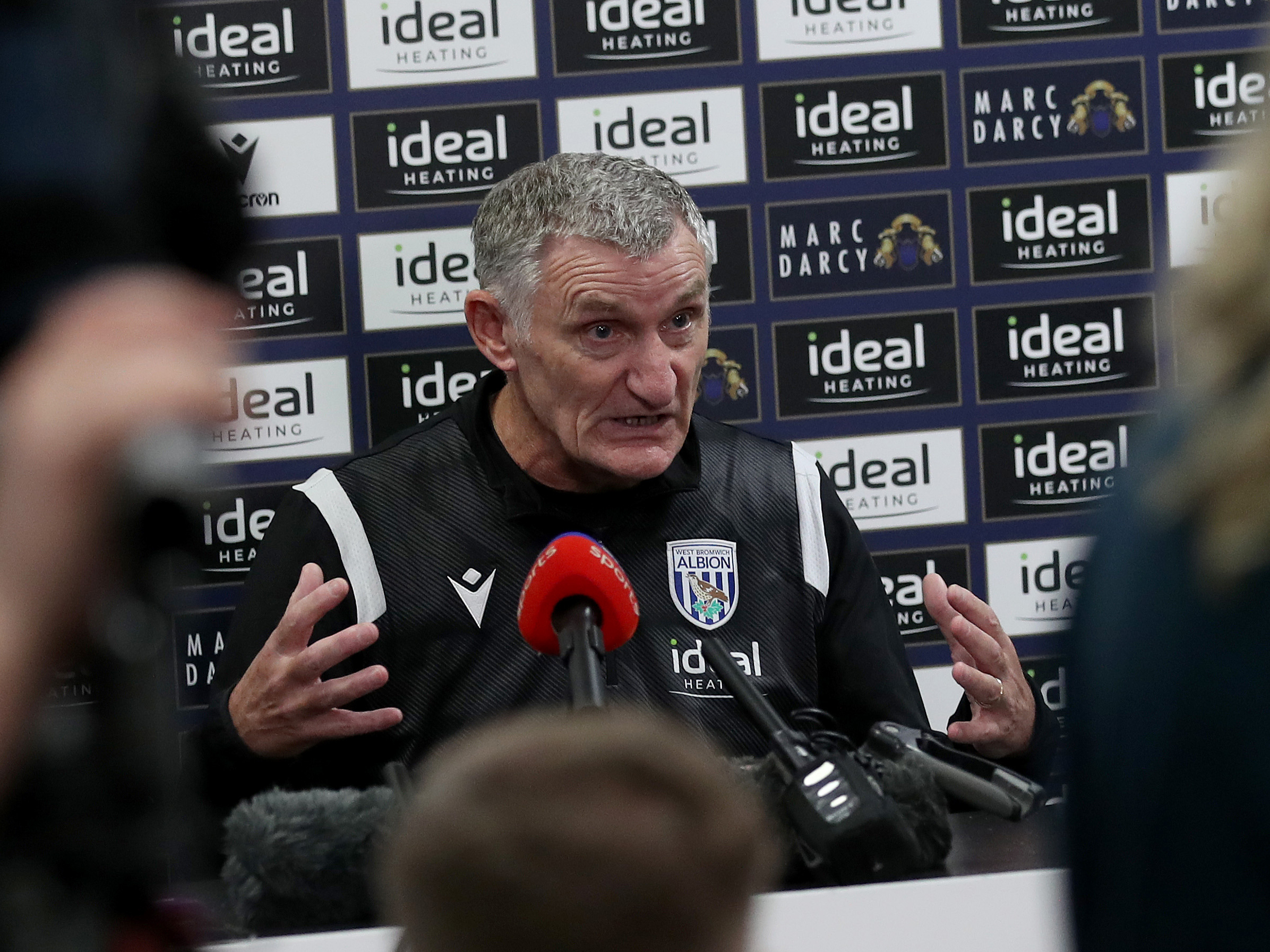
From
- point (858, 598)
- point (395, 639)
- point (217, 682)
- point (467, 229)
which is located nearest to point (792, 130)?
point (467, 229)

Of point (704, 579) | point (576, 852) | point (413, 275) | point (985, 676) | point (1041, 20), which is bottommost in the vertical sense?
point (985, 676)

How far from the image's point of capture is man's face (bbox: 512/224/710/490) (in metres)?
2.01

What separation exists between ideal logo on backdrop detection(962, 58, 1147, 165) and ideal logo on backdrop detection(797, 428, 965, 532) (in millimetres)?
486

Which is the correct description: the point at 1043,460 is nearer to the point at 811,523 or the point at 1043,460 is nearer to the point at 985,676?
the point at 811,523

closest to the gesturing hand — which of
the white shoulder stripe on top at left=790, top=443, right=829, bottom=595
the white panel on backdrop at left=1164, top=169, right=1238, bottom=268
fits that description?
the white shoulder stripe on top at left=790, top=443, right=829, bottom=595

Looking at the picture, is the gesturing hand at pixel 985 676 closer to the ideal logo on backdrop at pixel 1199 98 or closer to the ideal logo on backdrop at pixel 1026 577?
the ideal logo on backdrop at pixel 1026 577

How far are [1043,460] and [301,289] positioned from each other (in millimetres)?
1293

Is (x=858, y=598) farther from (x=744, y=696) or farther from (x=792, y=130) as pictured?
(x=744, y=696)

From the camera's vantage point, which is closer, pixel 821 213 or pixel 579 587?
pixel 579 587

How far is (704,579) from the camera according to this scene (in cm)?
207

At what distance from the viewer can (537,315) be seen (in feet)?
6.79

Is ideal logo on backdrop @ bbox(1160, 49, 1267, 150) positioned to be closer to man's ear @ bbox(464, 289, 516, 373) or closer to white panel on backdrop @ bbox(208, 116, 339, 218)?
man's ear @ bbox(464, 289, 516, 373)

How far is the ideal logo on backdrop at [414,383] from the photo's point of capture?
2352 mm

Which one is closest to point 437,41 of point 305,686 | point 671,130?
point 671,130
